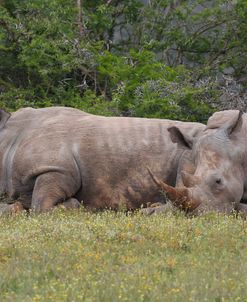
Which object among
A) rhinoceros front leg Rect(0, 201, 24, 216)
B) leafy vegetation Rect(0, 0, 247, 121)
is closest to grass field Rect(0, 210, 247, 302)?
rhinoceros front leg Rect(0, 201, 24, 216)

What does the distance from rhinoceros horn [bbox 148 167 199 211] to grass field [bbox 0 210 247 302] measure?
0.56 m

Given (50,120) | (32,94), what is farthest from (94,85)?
(50,120)

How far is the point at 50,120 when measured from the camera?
40.1 ft

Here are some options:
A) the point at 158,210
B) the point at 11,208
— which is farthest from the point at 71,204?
the point at 158,210

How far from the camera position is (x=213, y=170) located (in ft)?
36.4

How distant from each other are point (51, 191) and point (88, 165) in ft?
1.70

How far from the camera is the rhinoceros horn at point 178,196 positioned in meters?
10.8

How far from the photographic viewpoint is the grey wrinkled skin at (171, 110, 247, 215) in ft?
35.9

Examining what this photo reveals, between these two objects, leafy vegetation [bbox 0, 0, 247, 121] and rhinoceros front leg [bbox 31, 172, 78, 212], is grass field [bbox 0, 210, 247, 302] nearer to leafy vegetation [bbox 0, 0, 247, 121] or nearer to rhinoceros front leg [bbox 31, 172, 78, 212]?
rhinoceros front leg [bbox 31, 172, 78, 212]

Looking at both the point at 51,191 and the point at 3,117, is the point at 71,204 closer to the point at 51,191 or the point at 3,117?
the point at 51,191

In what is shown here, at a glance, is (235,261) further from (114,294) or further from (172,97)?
(172,97)

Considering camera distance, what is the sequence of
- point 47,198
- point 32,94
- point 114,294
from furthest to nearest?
1. point 32,94
2. point 47,198
3. point 114,294

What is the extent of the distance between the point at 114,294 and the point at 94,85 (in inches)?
454

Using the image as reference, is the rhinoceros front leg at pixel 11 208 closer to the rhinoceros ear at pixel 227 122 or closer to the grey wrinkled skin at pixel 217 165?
the grey wrinkled skin at pixel 217 165
